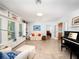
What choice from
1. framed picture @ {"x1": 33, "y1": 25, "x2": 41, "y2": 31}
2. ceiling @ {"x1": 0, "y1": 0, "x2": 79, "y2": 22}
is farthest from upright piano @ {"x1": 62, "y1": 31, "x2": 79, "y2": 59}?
framed picture @ {"x1": 33, "y1": 25, "x2": 41, "y2": 31}

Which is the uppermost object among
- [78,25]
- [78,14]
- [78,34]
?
[78,14]

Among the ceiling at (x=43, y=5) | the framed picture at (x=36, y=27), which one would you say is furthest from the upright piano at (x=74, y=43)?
the framed picture at (x=36, y=27)

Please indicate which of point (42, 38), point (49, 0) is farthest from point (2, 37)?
point (42, 38)

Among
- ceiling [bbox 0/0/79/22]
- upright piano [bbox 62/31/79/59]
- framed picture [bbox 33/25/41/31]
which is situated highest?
ceiling [bbox 0/0/79/22]

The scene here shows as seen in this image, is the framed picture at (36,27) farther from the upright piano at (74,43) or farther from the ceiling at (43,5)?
the upright piano at (74,43)

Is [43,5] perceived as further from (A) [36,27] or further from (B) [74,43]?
(A) [36,27]

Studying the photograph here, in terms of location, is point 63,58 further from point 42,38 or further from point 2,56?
point 42,38

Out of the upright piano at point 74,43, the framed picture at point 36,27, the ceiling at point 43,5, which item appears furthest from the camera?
the framed picture at point 36,27

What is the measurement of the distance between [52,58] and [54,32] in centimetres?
779

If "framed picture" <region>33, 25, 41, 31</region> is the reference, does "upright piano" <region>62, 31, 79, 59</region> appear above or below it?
below

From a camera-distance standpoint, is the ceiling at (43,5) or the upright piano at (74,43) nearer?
the ceiling at (43,5)

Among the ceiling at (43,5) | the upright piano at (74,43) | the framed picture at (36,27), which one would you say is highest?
the ceiling at (43,5)

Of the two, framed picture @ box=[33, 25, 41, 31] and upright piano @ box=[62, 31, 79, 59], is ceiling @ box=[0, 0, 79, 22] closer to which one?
upright piano @ box=[62, 31, 79, 59]

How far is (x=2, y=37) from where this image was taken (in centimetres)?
404
